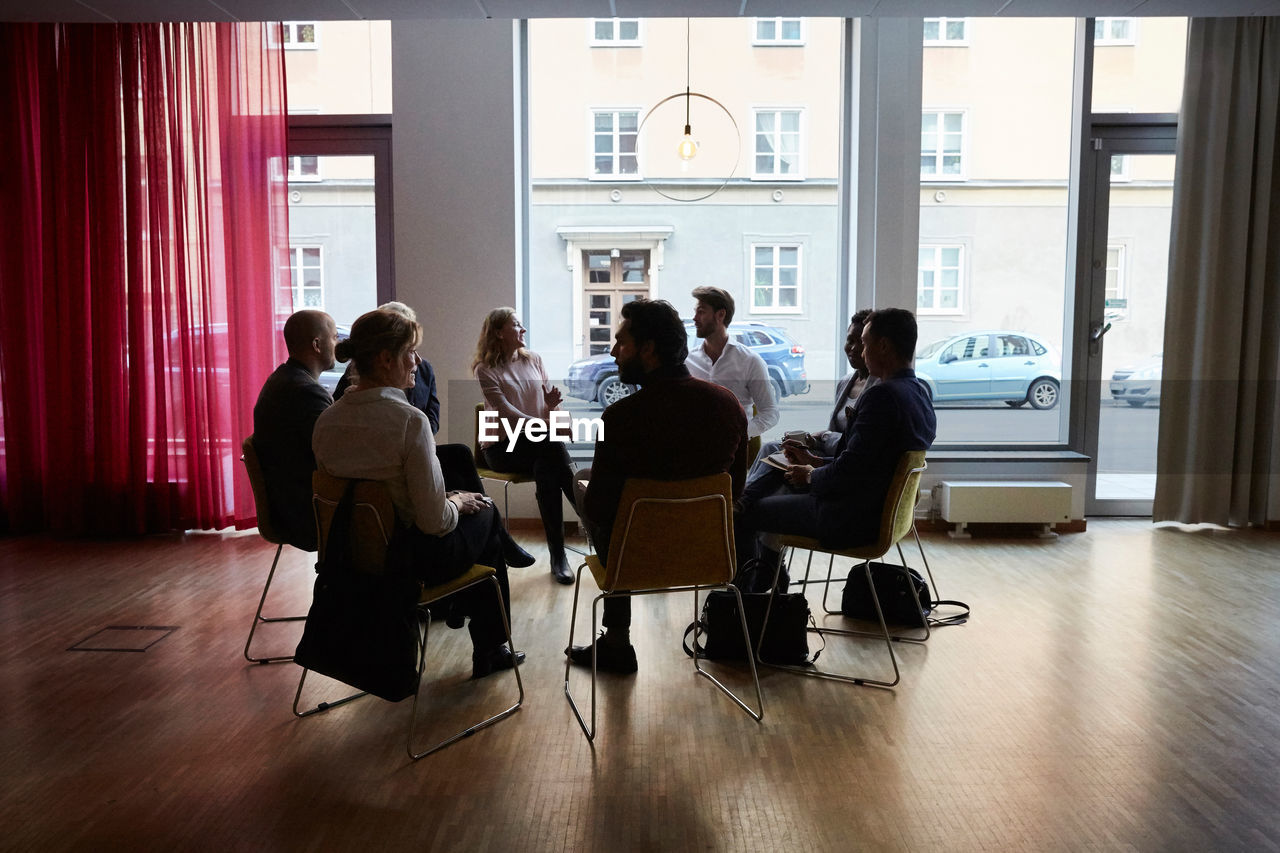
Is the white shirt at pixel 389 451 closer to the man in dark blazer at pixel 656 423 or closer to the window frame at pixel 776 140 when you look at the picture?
the man in dark blazer at pixel 656 423

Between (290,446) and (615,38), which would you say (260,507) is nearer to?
(290,446)

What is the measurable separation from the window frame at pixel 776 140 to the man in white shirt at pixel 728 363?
1.36 meters

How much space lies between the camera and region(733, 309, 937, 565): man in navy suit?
318 centimetres

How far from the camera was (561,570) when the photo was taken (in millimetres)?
4625

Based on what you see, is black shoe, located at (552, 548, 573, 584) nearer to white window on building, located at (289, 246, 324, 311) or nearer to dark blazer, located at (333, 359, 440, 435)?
dark blazer, located at (333, 359, 440, 435)

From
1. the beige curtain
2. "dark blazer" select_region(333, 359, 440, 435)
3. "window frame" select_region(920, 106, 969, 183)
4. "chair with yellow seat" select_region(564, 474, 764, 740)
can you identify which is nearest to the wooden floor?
"chair with yellow seat" select_region(564, 474, 764, 740)

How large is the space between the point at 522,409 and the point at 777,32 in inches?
108

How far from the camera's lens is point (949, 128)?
5680 millimetres

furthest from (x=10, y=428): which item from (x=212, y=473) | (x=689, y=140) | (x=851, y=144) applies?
(x=851, y=144)

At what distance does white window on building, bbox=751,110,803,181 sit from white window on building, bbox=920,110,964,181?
2.43 ft

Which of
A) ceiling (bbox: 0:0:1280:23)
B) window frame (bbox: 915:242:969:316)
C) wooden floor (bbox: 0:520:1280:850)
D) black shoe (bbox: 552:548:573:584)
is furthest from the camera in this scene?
window frame (bbox: 915:242:969:316)

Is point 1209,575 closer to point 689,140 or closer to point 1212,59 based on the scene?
point 1212,59

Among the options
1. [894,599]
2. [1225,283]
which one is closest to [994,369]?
[1225,283]

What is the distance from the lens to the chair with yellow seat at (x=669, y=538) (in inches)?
106
